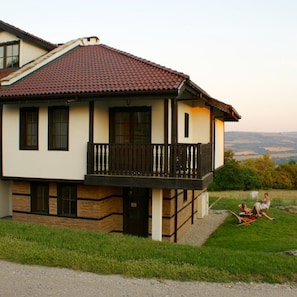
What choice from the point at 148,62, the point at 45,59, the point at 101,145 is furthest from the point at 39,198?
the point at 148,62

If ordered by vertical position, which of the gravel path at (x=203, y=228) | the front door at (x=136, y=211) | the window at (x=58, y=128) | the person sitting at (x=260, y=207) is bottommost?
the gravel path at (x=203, y=228)

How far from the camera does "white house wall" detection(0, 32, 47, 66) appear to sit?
14750 millimetres

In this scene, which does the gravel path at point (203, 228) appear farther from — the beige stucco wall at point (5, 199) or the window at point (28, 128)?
the beige stucco wall at point (5, 199)

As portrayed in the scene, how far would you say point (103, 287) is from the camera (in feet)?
19.0

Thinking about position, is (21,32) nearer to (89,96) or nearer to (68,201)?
(89,96)

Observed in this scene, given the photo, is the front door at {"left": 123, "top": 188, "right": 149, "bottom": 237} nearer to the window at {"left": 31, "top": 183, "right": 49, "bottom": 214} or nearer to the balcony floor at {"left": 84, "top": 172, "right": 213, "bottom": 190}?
the balcony floor at {"left": 84, "top": 172, "right": 213, "bottom": 190}

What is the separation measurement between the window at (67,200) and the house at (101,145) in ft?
0.11

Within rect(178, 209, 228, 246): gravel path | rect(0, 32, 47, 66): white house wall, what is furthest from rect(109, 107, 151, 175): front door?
rect(0, 32, 47, 66): white house wall

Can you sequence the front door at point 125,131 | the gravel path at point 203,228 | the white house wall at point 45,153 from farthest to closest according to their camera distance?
1. the gravel path at point 203,228
2. the white house wall at point 45,153
3. the front door at point 125,131

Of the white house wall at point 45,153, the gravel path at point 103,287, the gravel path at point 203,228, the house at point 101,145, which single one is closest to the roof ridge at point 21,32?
the house at point 101,145

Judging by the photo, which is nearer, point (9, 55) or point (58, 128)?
point (58, 128)

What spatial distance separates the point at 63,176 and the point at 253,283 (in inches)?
288

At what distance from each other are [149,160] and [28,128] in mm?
4702

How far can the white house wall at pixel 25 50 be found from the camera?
48.4ft
